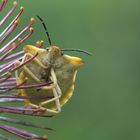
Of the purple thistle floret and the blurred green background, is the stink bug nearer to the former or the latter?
the purple thistle floret

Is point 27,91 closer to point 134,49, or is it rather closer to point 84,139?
point 84,139

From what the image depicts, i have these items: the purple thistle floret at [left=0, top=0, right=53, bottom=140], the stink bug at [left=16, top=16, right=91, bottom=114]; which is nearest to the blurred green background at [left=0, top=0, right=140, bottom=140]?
the purple thistle floret at [left=0, top=0, right=53, bottom=140]

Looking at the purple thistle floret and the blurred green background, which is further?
the blurred green background

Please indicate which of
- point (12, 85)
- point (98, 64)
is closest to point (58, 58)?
point (12, 85)

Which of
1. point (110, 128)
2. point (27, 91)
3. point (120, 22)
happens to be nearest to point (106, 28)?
point (120, 22)

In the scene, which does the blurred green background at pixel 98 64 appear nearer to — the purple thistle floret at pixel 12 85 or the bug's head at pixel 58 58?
the purple thistle floret at pixel 12 85

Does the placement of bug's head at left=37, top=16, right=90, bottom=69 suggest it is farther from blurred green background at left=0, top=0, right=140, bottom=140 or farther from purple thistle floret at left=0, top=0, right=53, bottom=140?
blurred green background at left=0, top=0, right=140, bottom=140

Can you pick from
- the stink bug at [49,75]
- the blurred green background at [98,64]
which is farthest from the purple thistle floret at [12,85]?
the blurred green background at [98,64]

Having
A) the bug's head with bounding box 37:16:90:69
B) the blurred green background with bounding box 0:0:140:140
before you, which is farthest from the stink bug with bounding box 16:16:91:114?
the blurred green background with bounding box 0:0:140:140
